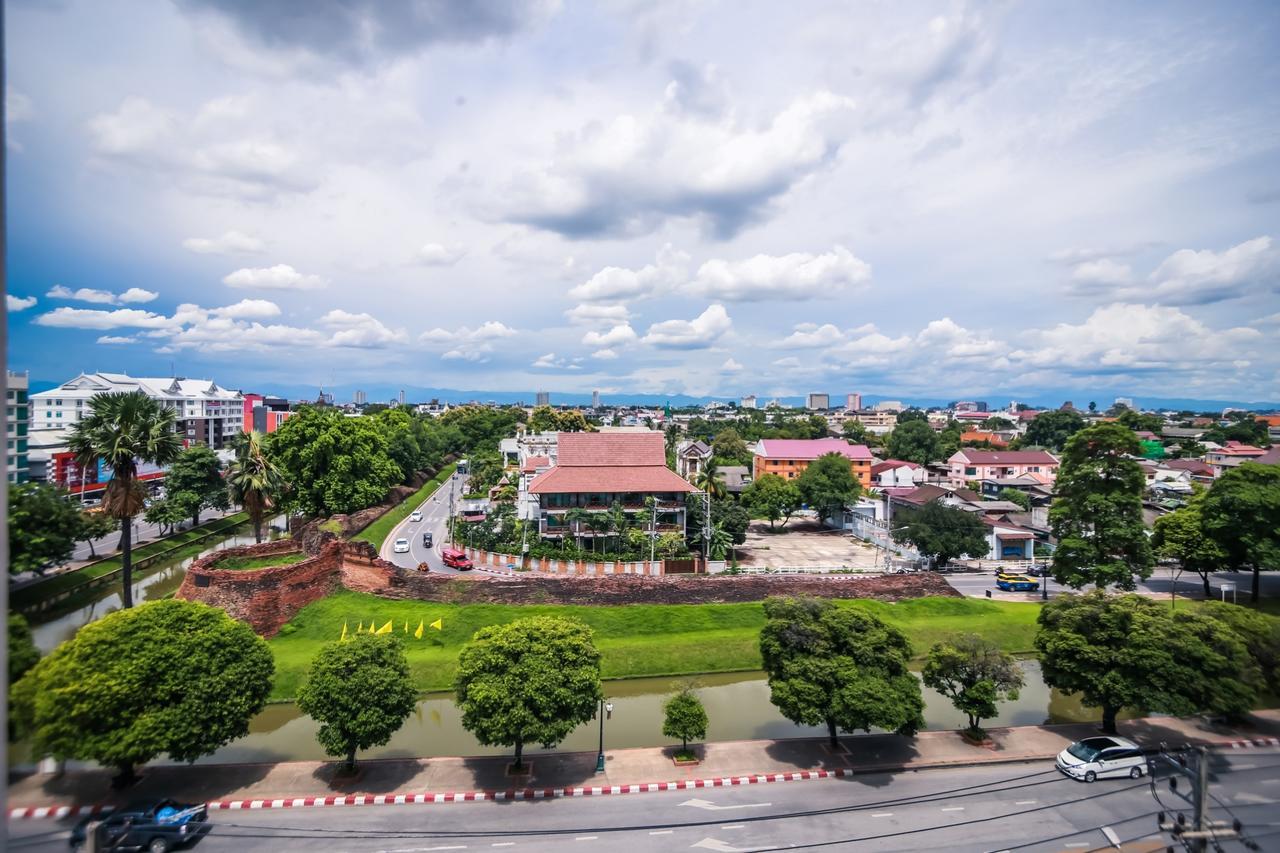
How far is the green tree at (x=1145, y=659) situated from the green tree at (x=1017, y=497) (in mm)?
36894

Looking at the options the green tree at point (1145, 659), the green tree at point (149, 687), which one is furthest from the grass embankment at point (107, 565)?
the green tree at point (1145, 659)

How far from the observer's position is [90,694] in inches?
555

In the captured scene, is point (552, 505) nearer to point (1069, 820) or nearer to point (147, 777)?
point (147, 777)

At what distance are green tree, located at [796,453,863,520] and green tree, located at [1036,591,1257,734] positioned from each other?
30.4m

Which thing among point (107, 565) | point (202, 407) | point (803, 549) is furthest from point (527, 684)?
point (202, 407)

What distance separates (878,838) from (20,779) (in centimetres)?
1496

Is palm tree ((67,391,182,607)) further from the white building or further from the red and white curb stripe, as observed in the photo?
the white building

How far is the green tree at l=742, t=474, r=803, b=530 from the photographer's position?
163 feet

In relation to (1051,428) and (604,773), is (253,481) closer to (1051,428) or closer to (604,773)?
(604,773)

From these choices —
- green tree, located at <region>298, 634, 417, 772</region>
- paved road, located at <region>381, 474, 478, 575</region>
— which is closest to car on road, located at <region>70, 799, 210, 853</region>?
green tree, located at <region>298, 634, 417, 772</region>

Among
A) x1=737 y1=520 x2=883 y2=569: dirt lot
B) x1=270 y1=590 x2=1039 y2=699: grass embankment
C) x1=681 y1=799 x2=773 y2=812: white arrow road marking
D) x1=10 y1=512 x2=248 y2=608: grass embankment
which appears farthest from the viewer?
x1=737 y1=520 x2=883 y2=569: dirt lot

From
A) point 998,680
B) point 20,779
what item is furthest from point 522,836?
point 998,680

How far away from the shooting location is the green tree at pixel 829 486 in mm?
50250

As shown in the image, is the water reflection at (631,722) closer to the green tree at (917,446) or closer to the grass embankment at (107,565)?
the grass embankment at (107,565)
